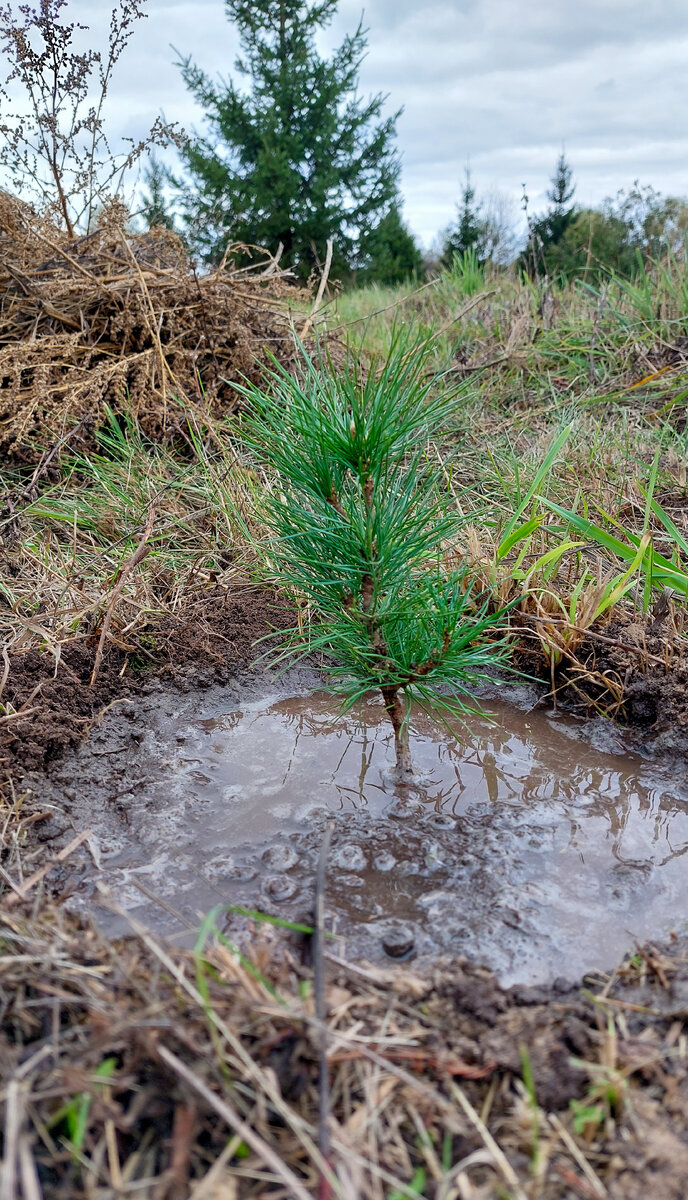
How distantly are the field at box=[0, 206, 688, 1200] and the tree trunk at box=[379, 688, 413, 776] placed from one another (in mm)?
344

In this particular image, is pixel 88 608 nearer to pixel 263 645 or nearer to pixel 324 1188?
pixel 263 645

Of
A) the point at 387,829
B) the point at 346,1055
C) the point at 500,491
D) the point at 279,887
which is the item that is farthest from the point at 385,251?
the point at 346,1055

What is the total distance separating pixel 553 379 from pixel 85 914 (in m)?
4.18

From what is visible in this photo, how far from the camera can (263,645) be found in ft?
8.02

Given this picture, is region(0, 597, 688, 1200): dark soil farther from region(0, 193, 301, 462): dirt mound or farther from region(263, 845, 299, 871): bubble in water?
region(0, 193, 301, 462): dirt mound

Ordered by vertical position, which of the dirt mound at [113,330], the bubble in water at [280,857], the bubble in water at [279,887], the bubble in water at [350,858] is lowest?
the bubble in water at [350,858]

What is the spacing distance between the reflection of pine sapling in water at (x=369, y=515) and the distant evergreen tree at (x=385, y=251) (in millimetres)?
13360

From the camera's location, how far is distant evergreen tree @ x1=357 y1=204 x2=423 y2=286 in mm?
14180

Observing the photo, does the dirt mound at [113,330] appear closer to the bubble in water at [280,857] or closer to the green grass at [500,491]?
the green grass at [500,491]

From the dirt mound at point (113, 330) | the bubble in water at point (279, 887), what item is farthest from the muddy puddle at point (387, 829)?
the dirt mound at point (113, 330)

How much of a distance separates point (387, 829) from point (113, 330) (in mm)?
3079

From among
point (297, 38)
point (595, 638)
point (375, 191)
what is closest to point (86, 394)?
point (595, 638)

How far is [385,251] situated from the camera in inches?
563

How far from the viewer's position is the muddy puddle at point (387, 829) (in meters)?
1.37
